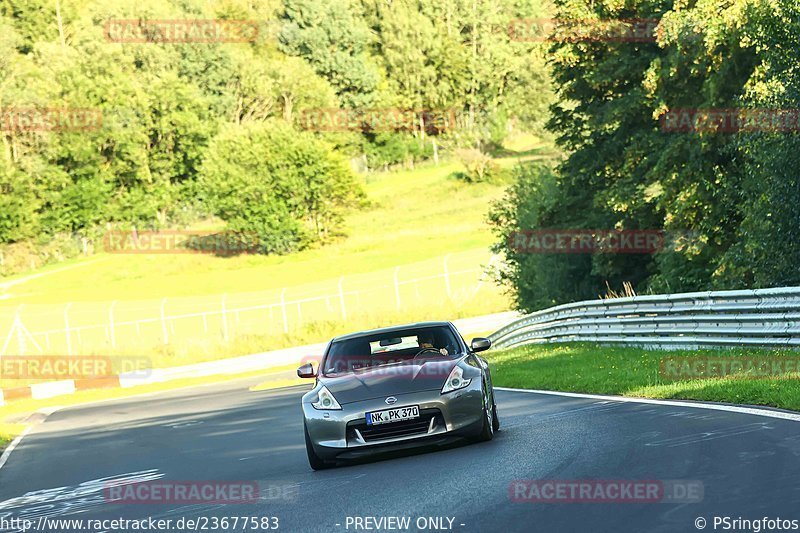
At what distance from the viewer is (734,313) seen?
62.4 feet

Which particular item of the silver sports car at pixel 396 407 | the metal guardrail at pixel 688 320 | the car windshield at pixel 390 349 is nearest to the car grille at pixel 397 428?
the silver sports car at pixel 396 407

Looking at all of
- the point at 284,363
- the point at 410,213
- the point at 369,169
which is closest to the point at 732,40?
the point at 284,363

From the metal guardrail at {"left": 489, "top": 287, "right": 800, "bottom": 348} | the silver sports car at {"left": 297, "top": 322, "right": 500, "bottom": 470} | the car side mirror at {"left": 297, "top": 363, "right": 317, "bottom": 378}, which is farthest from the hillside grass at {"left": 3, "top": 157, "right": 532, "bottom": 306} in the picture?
the silver sports car at {"left": 297, "top": 322, "right": 500, "bottom": 470}

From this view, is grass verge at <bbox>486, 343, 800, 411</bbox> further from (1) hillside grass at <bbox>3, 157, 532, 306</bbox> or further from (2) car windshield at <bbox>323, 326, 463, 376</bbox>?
(1) hillside grass at <bbox>3, 157, 532, 306</bbox>

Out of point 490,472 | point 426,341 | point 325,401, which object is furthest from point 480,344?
point 490,472

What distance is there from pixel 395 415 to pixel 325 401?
32.6 inches

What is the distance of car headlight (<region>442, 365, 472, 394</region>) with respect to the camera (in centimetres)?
1130

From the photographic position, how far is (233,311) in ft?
185

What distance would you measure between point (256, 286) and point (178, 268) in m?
12.4

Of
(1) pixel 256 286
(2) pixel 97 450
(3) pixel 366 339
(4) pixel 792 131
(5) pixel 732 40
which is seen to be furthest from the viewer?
(1) pixel 256 286

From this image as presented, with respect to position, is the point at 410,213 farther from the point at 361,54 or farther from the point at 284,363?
the point at 284,363

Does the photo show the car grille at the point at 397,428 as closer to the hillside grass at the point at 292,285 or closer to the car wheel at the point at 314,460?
the car wheel at the point at 314,460

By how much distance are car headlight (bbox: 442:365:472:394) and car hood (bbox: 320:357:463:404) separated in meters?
0.05

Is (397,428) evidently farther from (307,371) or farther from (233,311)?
(233,311)
